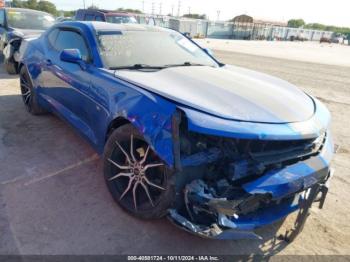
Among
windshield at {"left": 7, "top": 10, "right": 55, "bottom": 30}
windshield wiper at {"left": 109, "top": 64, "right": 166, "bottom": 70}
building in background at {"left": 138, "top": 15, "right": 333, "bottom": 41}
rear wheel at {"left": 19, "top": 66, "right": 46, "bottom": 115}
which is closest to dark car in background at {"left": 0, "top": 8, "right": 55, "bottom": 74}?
windshield at {"left": 7, "top": 10, "right": 55, "bottom": 30}

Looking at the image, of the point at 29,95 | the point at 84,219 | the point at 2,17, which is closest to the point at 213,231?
the point at 84,219

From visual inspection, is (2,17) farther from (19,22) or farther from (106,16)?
(106,16)

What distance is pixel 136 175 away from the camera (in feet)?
8.84

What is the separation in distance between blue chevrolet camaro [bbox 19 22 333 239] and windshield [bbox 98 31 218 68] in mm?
18

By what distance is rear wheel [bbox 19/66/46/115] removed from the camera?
5027 millimetres

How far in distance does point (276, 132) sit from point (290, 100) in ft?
2.65

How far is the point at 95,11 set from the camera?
475 inches

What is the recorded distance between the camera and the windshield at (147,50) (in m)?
3.43

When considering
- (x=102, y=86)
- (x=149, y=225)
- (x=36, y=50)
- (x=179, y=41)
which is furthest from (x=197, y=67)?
(x=36, y=50)

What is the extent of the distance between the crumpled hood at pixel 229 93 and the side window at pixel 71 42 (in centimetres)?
71

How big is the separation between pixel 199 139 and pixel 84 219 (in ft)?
4.11

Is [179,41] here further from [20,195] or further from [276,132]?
[20,195]

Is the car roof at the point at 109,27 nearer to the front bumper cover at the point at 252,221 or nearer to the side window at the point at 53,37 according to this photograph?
the side window at the point at 53,37

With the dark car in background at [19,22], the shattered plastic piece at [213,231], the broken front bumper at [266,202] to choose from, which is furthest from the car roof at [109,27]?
the dark car in background at [19,22]
